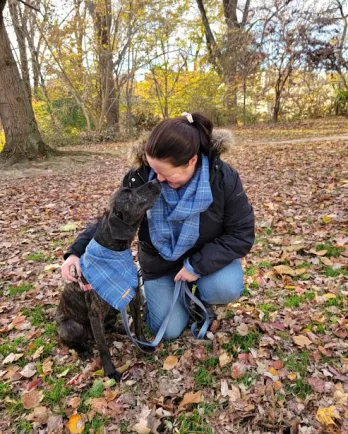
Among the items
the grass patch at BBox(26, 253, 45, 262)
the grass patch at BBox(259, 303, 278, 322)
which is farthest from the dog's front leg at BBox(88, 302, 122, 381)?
the grass patch at BBox(26, 253, 45, 262)

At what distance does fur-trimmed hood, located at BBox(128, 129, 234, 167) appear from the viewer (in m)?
2.51

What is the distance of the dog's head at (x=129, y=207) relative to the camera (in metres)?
2.33

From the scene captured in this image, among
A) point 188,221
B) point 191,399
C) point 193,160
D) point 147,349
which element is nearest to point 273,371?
point 191,399

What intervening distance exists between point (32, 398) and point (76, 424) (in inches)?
17.8

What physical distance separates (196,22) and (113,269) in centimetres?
1895

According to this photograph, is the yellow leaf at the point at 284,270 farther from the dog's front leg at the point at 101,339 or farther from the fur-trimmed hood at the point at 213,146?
the dog's front leg at the point at 101,339

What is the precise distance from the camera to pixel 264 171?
8219mm

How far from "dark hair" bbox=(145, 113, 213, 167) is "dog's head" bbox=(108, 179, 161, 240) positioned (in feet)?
0.80

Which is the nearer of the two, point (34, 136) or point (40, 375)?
point (40, 375)

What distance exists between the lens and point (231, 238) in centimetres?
269

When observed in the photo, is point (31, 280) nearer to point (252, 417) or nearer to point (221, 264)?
point (221, 264)

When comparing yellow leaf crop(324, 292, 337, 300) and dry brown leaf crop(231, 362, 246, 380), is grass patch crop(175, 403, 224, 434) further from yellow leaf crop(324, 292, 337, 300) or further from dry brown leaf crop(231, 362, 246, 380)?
yellow leaf crop(324, 292, 337, 300)

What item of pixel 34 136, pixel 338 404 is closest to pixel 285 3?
pixel 34 136

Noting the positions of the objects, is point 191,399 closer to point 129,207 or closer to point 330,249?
point 129,207
